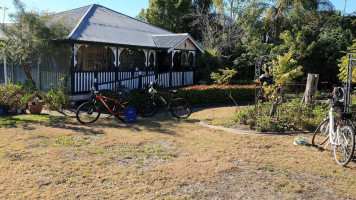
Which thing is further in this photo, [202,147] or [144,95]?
[144,95]

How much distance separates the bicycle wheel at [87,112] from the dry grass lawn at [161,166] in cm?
84

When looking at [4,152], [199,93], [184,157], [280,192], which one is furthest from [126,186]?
[199,93]

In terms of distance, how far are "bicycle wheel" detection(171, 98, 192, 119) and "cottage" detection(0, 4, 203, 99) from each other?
4.28m

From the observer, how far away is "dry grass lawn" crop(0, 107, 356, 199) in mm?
4145

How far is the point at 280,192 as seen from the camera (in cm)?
421

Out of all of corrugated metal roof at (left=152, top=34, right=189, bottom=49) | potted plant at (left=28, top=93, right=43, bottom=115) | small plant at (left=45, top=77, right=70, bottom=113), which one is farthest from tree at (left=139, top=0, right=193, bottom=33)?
potted plant at (left=28, top=93, right=43, bottom=115)

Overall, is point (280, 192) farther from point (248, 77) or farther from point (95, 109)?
point (248, 77)

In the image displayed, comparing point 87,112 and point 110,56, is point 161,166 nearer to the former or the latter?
point 87,112

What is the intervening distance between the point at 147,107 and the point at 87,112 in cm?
212

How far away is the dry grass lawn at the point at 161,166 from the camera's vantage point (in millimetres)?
4145

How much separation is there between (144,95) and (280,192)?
26.1 feet

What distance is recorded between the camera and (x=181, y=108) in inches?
391

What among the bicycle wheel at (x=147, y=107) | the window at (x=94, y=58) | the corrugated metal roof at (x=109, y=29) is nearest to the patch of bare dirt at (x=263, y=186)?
the bicycle wheel at (x=147, y=107)

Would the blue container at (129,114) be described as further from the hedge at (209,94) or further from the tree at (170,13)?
the tree at (170,13)
